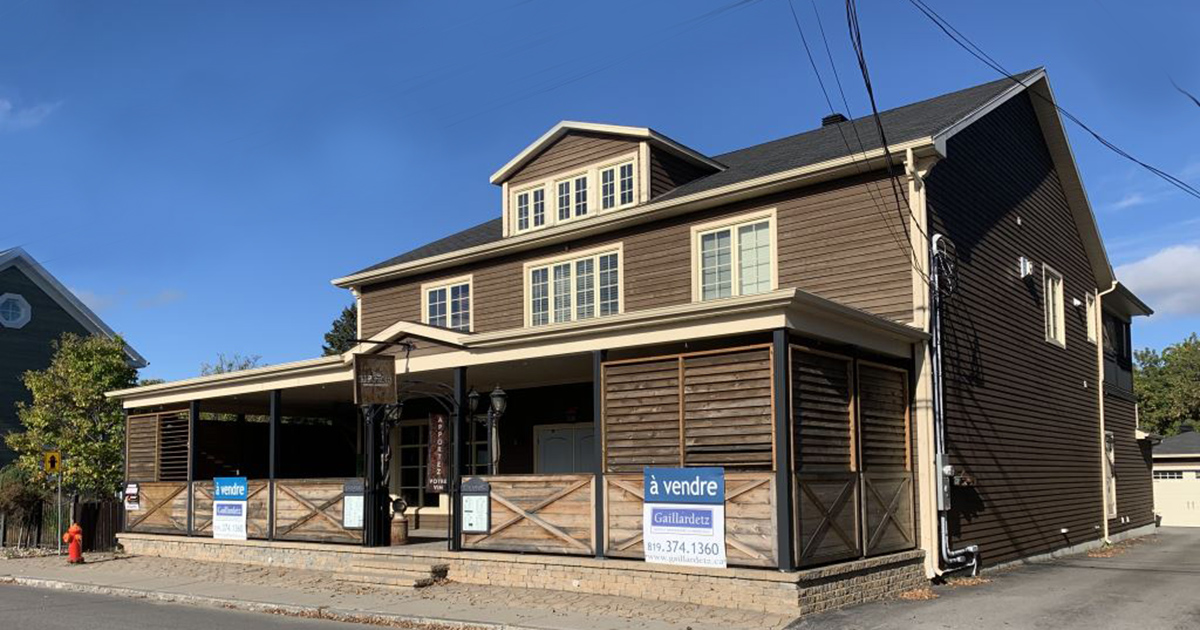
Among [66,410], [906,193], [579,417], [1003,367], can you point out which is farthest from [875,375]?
[66,410]

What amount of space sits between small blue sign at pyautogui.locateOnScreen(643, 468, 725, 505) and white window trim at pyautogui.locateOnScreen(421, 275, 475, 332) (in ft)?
28.5

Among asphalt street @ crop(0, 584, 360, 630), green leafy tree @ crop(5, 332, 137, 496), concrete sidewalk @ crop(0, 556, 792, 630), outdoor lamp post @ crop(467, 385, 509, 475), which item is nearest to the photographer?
concrete sidewalk @ crop(0, 556, 792, 630)

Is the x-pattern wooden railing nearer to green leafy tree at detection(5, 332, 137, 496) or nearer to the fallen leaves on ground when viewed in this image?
→ the fallen leaves on ground

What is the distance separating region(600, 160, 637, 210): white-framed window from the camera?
1934cm

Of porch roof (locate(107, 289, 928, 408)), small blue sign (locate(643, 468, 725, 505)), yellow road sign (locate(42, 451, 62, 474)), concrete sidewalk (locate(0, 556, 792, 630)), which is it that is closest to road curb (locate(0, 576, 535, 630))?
concrete sidewalk (locate(0, 556, 792, 630))

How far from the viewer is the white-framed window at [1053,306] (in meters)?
20.0

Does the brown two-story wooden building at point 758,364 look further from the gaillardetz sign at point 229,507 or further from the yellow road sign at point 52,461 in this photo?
the yellow road sign at point 52,461

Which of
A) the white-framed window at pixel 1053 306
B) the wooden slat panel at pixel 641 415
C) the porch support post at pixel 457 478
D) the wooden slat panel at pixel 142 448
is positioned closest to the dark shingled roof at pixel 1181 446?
the white-framed window at pixel 1053 306

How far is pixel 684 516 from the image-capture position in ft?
41.5

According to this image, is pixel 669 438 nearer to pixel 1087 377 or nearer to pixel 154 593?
pixel 154 593

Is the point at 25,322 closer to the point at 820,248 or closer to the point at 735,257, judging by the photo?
the point at 735,257

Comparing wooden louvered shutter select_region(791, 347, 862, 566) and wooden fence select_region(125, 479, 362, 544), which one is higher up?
wooden louvered shutter select_region(791, 347, 862, 566)

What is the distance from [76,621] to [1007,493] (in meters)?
13.8

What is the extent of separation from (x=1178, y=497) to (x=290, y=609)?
2865cm
